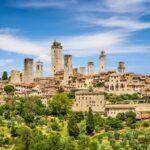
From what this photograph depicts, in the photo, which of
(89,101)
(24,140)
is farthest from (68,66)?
(24,140)

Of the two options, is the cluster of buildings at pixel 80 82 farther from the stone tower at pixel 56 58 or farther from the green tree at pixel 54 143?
the green tree at pixel 54 143

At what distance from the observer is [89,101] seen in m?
62.4

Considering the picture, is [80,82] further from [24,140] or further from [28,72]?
[24,140]

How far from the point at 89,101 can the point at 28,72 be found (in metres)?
27.9

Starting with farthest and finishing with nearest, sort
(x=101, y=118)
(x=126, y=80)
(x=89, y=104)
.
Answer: (x=126, y=80)
(x=89, y=104)
(x=101, y=118)

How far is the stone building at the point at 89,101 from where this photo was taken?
61.2 m

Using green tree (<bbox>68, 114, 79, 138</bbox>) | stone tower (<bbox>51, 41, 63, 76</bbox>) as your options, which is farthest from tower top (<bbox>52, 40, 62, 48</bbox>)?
green tree (<bbox>68, 114, 79, 138</bbox>)

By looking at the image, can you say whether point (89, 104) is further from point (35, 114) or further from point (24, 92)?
point (24, 92)

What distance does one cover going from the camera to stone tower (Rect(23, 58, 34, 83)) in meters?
87.8

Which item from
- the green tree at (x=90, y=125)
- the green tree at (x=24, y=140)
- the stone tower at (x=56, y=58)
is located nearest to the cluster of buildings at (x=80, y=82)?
the stone tower at (x=56, y=58)

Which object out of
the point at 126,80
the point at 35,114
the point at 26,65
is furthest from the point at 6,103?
the point at 26,65

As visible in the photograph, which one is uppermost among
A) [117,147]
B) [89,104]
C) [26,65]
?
[26,65]

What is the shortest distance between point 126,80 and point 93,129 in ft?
66.9

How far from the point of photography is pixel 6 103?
62562 mm
